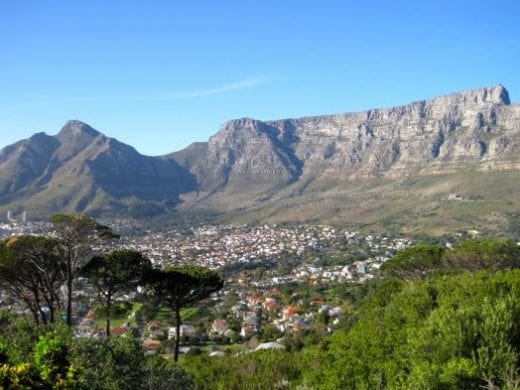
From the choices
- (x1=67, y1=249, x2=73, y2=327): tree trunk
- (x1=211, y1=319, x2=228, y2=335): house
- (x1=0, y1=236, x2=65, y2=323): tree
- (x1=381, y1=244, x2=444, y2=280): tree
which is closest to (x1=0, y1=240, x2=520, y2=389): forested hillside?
(x1=67, y1=249, x2=73, y2=327): tree trunk

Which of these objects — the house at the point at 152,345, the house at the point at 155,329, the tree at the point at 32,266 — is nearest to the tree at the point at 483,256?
the house at the point at 152,345

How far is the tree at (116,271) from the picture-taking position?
2547 cm

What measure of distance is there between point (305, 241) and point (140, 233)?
50.5 m

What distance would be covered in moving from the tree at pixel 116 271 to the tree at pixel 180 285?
79cm

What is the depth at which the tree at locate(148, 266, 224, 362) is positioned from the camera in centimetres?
2698

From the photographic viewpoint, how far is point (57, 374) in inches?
309

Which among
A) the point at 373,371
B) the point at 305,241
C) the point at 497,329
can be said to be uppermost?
the point at 497,329

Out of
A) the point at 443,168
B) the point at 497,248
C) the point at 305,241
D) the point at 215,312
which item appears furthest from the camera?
the point at 443,168

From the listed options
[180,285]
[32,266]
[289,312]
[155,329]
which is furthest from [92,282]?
[289,312]

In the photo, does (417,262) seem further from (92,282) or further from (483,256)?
(92,282)

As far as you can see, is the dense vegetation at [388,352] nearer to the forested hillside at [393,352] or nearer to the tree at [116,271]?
the forested hillside at [393,352]

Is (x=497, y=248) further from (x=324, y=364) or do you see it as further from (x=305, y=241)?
(x=305, y=241)

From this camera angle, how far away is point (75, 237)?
2480 centimetres

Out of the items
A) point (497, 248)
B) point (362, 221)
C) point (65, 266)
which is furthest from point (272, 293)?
point (362, 221)
